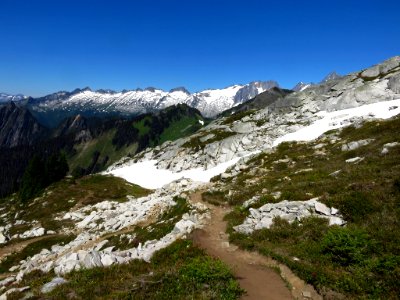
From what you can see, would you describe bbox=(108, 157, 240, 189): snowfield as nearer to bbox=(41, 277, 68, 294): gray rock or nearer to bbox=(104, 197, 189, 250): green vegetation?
bbox=(104, 197, 189, 250): green vegetation

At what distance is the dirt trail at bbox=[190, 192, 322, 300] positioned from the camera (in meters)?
14.4

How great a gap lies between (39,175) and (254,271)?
106811mm

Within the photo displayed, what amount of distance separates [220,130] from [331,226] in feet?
316

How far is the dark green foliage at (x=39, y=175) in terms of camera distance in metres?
102

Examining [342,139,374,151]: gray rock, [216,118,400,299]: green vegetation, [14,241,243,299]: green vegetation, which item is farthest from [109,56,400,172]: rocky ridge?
[14,241,243,299]: green vegetation

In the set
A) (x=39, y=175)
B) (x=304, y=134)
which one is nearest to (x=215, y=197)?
(x=304, y=134)

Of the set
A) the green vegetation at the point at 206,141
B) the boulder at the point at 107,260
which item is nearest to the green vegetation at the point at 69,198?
the green vegetation at the point at 206,141

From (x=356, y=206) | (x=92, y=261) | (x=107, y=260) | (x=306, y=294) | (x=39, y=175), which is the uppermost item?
(x=356, y=206)

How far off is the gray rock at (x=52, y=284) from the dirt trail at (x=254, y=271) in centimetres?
871

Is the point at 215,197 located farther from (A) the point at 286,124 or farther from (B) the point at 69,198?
(A) the point at 286,124

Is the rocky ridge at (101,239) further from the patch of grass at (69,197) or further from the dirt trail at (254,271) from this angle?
the patch of grass at (69,197)

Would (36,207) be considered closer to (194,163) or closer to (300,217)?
(194,163)

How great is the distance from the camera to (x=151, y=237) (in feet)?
90.6

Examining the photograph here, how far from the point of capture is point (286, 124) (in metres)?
94.6
